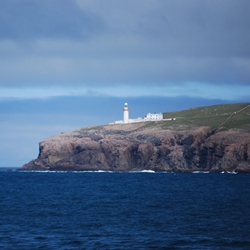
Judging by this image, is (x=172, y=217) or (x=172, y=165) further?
(x=172, y=165)

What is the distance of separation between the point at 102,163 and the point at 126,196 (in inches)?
3566

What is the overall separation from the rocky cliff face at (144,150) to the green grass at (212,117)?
7.33 metres

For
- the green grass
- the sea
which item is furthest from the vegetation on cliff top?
the sea

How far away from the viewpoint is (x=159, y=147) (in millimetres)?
139500

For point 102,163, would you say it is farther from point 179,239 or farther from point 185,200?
point 179,239

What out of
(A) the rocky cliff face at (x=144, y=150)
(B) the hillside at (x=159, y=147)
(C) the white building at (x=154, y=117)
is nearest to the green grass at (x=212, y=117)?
(B) the hillside at (x=159, y=147)

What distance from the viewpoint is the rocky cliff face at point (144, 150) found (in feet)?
411

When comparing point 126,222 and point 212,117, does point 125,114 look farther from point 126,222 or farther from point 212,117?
point 126,222

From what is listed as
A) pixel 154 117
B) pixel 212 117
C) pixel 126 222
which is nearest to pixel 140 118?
pixel 154 117

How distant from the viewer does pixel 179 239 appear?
98.9 feet

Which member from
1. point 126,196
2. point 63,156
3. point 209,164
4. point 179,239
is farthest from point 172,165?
point 179,239

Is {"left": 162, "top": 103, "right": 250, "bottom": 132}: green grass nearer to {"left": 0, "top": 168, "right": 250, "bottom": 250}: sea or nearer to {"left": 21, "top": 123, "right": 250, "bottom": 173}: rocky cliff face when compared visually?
{"left": 21, "top": 123, "right": 250, "bottom": 173}: rocky cliff face

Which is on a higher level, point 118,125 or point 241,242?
point 118,125

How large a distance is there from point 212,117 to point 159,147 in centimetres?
3499
